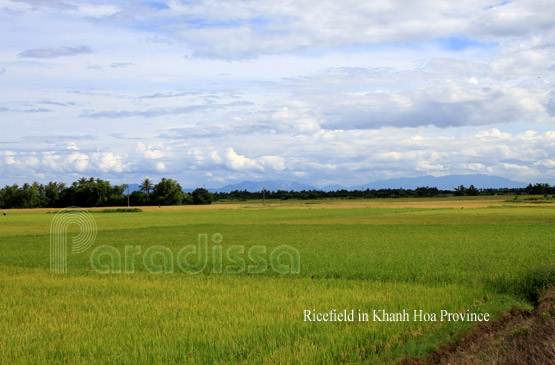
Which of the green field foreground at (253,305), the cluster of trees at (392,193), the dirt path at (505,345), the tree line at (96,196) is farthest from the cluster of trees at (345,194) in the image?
the dirt path at (505,345)

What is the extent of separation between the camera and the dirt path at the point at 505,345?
6.52 metres

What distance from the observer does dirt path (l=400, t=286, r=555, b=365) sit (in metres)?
6.52

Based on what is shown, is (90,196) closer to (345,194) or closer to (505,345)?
(345,194)

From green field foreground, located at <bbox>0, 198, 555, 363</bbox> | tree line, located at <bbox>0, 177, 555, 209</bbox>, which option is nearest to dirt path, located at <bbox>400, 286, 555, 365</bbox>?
green field foreground, located at <bbox>0, 198, 555, 363</bbox>

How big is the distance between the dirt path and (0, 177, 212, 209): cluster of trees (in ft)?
363

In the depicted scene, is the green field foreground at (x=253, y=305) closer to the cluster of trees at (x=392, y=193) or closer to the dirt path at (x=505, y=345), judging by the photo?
the dirt path at (x=505, y=345)

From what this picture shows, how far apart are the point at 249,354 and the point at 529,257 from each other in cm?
1407

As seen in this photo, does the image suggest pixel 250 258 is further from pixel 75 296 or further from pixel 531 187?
pixel 531 187

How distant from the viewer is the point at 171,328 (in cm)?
854

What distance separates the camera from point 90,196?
361ft

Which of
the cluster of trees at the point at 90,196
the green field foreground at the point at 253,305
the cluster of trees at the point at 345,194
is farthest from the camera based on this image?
the cluster of trees at the point at 345,194

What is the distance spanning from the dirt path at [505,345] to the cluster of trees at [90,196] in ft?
363

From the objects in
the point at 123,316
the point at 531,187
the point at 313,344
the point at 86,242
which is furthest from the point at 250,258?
the point at 531,187

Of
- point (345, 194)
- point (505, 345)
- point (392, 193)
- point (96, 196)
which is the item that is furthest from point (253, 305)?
point (345, 194)
